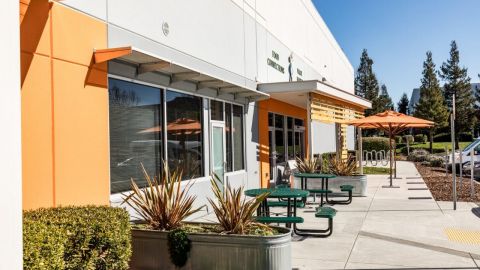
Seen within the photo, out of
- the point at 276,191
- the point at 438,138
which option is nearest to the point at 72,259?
the point at 276,191

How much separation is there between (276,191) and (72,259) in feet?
14.4

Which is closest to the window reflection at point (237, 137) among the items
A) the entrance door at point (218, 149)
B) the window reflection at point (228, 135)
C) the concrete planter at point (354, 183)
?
the window reflection at point (228, 135)

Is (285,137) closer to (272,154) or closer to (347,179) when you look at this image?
(272,154)

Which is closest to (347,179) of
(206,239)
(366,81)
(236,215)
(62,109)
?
(236,215)

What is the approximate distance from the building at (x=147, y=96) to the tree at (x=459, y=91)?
39.4 m

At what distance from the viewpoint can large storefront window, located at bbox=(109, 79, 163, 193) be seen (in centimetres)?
779

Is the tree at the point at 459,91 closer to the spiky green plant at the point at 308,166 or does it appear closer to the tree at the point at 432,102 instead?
the tree at the point at 432,102

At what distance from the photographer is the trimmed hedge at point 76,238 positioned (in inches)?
164

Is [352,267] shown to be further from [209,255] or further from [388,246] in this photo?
[209,255]

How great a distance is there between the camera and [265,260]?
563 centimetres

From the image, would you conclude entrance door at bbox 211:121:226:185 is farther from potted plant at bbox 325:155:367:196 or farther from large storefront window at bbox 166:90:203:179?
potted plant at bbox 325:155:367:196

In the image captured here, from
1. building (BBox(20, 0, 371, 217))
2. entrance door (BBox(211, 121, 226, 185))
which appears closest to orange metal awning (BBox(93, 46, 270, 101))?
building (BBox(20, 0, 371, 217))

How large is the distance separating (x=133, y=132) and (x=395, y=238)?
16.6 ft

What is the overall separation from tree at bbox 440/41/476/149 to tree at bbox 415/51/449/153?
165 inches
